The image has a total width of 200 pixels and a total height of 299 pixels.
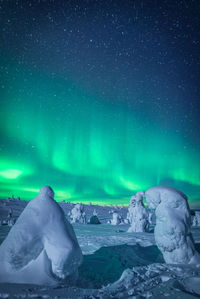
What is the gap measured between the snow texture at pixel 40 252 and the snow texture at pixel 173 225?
108 inches

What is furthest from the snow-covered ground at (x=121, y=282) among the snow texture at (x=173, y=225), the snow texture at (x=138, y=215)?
the snow texture at (x=138, y=215)

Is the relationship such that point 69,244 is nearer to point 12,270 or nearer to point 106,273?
point 12,270

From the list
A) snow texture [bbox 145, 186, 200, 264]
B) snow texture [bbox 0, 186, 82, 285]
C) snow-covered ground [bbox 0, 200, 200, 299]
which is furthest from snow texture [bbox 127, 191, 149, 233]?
snow texture [bbox 0, 186, 82, 285]

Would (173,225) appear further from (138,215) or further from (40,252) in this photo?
(138,215)

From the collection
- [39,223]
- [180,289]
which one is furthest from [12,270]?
[180,289]

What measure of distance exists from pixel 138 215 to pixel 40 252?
12827mm

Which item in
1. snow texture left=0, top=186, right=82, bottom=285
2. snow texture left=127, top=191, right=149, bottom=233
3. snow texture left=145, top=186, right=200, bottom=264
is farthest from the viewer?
snow texture left=127, top=191, right=149, bottom=233

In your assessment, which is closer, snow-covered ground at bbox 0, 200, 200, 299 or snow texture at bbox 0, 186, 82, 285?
snow-covered ground at bbox 0, 200, 200, 299

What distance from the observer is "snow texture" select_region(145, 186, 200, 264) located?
533cm

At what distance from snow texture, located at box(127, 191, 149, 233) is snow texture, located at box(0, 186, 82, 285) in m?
11.7

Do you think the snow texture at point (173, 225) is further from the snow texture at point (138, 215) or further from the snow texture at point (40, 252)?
the snow texture at point (138, 215)

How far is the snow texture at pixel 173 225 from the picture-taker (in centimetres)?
533

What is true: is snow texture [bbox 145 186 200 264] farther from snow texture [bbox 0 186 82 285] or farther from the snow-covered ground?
snow texture [bbox 0 186 82 285]

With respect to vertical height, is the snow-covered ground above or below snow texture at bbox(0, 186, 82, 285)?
below
